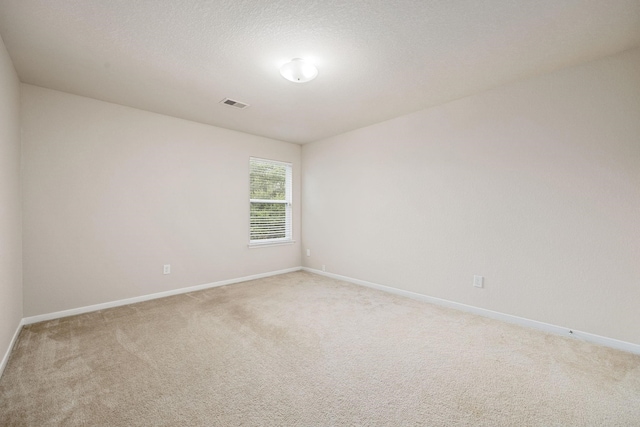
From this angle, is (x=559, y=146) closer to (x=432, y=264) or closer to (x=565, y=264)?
(x=565, y=264)

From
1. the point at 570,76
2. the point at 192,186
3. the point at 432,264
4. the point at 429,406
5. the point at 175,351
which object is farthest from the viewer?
the point at 192,186

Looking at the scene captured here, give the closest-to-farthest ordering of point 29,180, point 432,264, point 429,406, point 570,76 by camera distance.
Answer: point 429,406, point 570,76, point 29,180, point 432,264

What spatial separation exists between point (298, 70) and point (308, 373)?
7.80 feet

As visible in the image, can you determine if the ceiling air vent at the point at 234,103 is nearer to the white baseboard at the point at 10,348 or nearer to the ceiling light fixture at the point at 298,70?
the ceiling light fixture at the point at 298,70

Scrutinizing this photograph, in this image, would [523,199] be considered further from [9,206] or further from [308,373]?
[9,206]

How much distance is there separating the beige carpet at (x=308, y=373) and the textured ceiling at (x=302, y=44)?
241 cm

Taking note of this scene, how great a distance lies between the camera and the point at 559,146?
8.10ft

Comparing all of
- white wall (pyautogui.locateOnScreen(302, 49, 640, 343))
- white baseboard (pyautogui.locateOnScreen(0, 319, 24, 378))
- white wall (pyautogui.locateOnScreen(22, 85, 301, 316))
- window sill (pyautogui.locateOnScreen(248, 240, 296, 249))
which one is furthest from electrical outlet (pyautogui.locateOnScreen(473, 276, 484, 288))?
white baseboard (pyautogui.locateOnScreen(0, 319, 24, 378))

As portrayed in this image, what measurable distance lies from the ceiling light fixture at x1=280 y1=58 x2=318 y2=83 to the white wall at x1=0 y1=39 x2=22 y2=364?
6.92 ft

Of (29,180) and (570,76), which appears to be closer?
(570,76)

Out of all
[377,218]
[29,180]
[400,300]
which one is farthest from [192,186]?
[400,300]

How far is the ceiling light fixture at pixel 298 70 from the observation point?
228 cm

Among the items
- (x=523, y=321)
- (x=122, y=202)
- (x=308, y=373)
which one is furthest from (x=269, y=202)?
(x=523, y=321)

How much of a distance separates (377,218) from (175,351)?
289cm
